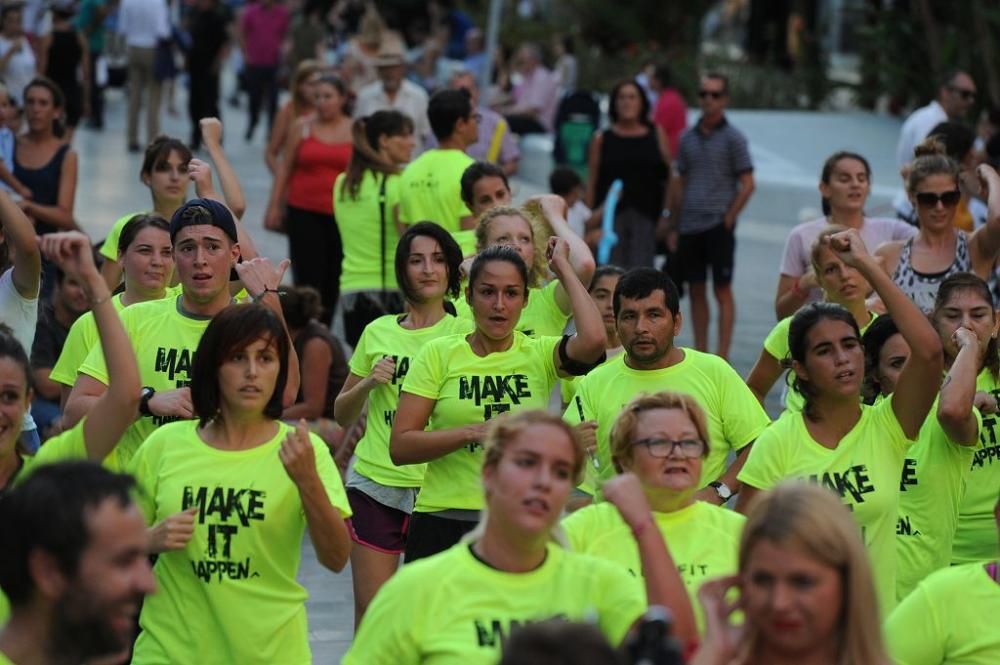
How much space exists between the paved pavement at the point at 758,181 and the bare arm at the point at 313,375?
143 inches

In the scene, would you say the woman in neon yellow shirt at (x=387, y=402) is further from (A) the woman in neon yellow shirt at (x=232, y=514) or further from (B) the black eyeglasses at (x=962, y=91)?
(B) the black eyeglasses at (x=962, y=91)

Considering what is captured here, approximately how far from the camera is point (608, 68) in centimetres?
2891

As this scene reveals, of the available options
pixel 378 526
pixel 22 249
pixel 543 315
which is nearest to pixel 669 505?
pixel 378 526

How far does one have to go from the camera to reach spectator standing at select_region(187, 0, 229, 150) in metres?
24.5

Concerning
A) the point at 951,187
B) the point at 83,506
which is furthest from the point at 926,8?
the point at 83,506

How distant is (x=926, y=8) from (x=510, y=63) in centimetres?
716

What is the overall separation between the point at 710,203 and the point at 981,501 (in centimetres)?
740

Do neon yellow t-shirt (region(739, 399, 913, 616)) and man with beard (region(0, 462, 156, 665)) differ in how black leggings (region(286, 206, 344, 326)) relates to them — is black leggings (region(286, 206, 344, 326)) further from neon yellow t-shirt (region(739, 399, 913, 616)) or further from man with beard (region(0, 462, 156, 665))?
man with beard (region(0, 462, 156, 665))

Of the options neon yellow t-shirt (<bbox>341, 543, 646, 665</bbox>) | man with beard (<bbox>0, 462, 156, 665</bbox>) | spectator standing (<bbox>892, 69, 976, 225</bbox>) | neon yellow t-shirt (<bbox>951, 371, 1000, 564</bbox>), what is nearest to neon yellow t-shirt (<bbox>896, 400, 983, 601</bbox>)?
neon yellow t-shirt (<bbox>951, 371, 1000, 564</bbox>)

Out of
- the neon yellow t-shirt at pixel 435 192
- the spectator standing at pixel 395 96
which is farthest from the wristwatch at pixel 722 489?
the spectator standing at pixel 395 96

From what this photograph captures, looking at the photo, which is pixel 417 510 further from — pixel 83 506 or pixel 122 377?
pixel 83 506

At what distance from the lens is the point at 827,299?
9219 mm

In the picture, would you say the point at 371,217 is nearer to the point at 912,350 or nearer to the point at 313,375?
the point at 313,375

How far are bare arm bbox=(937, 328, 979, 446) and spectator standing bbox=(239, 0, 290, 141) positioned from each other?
20.9 meters
